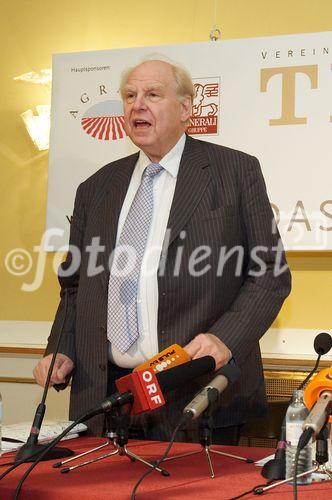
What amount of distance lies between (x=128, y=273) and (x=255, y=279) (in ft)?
1.40

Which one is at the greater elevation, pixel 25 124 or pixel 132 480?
pixel 25 124

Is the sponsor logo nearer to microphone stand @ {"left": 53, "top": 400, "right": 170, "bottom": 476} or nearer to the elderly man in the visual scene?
the elderly man

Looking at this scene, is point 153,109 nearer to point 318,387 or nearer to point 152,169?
point 152,169

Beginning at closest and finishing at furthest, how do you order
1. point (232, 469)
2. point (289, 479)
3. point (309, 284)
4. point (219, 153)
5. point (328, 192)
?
point (289, 479)
point (232, 469)
point (219, 153)
point (328, 192)
point (309, 284)

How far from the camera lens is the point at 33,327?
436cm

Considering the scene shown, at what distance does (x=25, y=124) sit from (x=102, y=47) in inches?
23.8

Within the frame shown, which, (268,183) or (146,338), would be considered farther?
(268,183)

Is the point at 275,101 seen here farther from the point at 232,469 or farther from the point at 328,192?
the point at 232,469

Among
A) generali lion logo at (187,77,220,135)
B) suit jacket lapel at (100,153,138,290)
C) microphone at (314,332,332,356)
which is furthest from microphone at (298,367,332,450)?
generali lion logo at (187,77,220,135)

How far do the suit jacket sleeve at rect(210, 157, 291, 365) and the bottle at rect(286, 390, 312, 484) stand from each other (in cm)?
44

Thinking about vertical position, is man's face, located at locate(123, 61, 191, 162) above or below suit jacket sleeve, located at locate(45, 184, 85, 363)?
above

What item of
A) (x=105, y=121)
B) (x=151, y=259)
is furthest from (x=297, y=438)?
(x=105, y=121)

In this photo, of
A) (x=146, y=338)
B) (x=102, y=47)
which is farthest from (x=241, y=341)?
(x=102, y=47)

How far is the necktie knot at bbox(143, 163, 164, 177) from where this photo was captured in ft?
9.39
